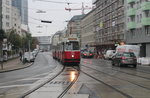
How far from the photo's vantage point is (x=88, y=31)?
116m

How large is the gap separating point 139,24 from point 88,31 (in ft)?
191

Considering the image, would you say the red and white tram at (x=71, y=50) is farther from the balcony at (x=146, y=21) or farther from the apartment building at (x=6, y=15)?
the apartment building at (x=6, y=15)

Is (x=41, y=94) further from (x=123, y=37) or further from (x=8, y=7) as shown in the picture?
(x=8, y=7)

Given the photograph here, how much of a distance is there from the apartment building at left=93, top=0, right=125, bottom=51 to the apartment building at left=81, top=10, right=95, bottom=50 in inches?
254

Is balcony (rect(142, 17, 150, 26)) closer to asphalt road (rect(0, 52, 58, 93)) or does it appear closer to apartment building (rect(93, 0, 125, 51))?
apartment building (rect(93, 0, 125, 51))

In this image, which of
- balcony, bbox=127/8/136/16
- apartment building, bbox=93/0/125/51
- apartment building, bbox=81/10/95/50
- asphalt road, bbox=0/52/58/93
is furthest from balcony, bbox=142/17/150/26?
apartment building, bbox=81/10/95/50

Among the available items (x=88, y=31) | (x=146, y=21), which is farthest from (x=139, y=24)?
(x=88, y=31)

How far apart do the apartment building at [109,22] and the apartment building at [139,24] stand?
399 cm

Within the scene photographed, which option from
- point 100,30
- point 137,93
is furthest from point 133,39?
point 137,93

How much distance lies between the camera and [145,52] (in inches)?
2247

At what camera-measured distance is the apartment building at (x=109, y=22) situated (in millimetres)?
69188

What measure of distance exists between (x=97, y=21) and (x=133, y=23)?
36944 mm

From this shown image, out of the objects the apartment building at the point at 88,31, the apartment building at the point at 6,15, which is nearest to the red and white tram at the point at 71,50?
the apartment building at the point at 88,31

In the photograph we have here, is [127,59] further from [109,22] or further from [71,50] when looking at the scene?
[109,22]
